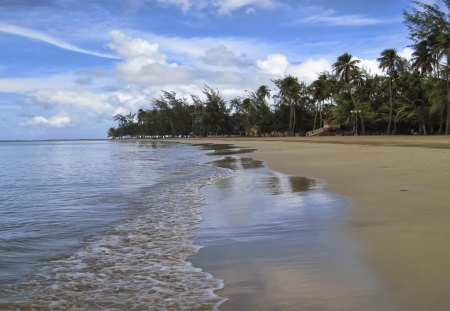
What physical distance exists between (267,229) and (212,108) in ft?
303

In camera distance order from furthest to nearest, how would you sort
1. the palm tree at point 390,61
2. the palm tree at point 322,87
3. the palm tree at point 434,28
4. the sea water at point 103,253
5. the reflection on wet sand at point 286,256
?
the palm tree at point 322,87
the palm tree at point 390,61
the palm tree at point 434,28
the sea water at point 103,253
the reflection on wet sand at point 286,256

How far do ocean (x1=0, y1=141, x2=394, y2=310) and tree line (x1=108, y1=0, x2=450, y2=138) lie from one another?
33.5 metres

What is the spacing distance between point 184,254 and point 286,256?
1.17 metres

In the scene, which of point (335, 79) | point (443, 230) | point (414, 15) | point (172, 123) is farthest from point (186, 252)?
point (172, 123)

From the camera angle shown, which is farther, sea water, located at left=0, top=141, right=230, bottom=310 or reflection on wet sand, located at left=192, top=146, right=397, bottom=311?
sea water, located at left=0, top=141, right=230, bottom=310

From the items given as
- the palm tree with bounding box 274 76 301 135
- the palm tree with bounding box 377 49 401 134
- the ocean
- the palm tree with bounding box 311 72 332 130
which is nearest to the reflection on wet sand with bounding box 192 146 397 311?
the ocean

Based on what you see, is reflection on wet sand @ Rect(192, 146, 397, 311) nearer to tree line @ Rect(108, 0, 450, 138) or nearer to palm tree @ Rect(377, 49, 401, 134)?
tree line @ Rect(108, 0, 450, 138)

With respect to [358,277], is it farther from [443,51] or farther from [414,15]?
[443,51]

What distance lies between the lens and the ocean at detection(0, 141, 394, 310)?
328cm

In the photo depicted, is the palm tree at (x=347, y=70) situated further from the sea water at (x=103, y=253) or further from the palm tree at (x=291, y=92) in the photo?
the sea water at (x=103, y=253)

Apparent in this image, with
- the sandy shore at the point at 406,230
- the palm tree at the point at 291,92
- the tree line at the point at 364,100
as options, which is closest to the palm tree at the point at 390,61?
the tree line at the point at 364,100

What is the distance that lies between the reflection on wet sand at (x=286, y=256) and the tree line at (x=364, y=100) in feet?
109

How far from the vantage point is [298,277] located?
3.59 metres

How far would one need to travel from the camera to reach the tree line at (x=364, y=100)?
41.1m
